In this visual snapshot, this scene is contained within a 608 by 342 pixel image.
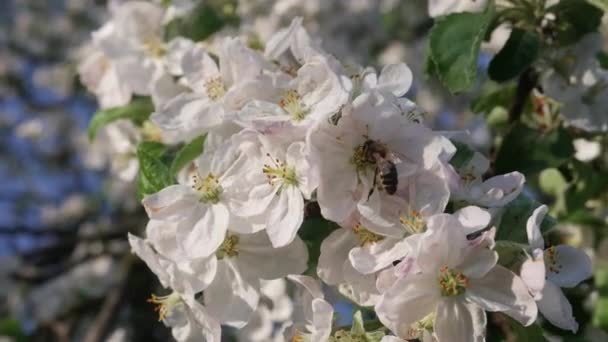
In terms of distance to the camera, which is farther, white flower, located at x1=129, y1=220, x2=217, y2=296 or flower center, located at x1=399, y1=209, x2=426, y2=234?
white flower, located at x1=129, y1=220, x2=217, y2=296

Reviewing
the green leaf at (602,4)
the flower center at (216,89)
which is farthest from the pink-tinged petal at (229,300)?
the green leaf at (602,4)

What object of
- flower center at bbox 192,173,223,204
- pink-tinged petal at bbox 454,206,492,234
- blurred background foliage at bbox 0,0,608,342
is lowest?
blurred background foliage at bbox 0,0,608,342

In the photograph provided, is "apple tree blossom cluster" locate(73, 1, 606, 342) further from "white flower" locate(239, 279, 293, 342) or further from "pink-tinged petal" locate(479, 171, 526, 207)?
"white flower" locate(239, 279, 293, 342)

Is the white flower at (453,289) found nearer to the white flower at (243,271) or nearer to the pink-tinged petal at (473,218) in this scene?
the pink-tinged petal at (473,218)

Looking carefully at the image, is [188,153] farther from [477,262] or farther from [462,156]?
[477,262]

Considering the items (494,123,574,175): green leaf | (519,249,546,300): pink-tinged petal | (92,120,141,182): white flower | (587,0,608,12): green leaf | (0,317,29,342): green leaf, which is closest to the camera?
(519,249,546,300): pink-tinged petal

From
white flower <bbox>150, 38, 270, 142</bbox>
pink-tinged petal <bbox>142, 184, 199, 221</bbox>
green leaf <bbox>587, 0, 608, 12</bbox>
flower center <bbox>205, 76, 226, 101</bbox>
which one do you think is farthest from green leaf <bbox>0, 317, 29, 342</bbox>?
green leaf <bbox>587, 0, 608, 12</bbox>

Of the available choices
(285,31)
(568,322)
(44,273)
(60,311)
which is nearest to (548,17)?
(285,31)

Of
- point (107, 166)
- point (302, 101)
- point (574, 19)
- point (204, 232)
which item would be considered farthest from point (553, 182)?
point (107, 166)
